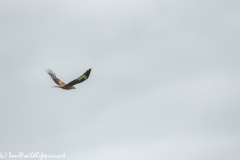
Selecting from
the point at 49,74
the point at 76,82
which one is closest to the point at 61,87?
the point at 76,82

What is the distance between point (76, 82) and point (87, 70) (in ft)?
5.63

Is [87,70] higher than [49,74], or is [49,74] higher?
[49,74]

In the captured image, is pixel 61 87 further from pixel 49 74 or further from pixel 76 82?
pixel 49 74

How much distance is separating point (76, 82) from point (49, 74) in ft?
24.4

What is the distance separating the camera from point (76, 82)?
147 feet

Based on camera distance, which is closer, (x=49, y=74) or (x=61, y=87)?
(x=61, y=87)

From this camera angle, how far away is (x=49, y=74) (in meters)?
51.4

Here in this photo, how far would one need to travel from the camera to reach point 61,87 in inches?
Result: 1815

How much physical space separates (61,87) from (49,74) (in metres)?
5.74

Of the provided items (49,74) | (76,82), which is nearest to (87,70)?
(76,82)

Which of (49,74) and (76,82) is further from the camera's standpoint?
(49,74)

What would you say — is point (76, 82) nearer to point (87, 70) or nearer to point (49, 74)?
point (87, 70)

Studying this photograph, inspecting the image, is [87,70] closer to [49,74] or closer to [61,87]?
[61,87]

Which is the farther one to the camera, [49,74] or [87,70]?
[49,74]
